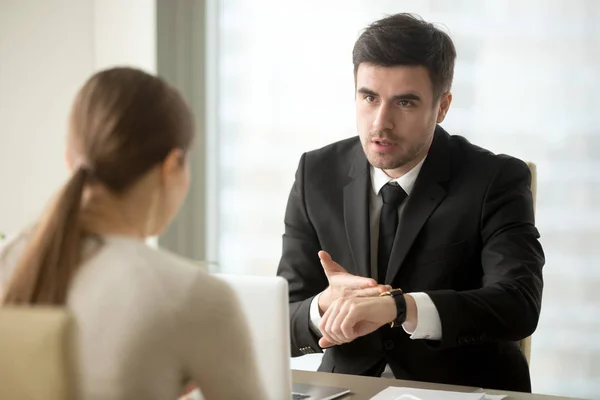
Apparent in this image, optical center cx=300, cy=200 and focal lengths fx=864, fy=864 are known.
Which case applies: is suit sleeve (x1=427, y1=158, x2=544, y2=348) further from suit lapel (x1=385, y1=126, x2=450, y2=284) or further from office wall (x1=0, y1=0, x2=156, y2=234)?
office wall (x1=0, y1=0, x2=156, y2=234)

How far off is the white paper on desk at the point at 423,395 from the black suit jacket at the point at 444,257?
34cm

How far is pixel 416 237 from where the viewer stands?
243 centimetres

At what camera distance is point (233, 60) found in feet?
14.9

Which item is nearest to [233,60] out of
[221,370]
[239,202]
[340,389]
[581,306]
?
[239,202]

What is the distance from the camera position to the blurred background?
3754 mm

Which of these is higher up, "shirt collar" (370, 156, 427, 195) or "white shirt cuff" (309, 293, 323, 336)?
"shirt collar" (370, 156, 427, 195)

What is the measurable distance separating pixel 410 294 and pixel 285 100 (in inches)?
92.6

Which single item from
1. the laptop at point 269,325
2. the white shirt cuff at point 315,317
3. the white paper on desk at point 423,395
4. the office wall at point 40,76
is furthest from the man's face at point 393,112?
the office wall at point 40,76

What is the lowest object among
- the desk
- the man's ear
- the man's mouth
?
the desk

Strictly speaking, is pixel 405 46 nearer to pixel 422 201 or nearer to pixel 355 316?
pixel 422 201

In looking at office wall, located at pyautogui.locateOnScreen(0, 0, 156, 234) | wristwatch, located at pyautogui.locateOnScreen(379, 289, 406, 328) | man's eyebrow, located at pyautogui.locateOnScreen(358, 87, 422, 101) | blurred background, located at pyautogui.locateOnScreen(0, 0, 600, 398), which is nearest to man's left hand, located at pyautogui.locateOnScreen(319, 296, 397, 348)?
wristwatch, located at pyautogui.locateOnScreen(379, 289, 406, 328)

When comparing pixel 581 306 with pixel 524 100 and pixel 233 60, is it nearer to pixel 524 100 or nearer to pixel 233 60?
pixel 524 100

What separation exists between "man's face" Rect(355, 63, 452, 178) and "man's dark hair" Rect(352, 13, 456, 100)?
2cm

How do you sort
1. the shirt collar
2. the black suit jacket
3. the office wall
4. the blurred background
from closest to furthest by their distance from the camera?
the black suit jacket → the shirt collar → the blurred background → the office wall
